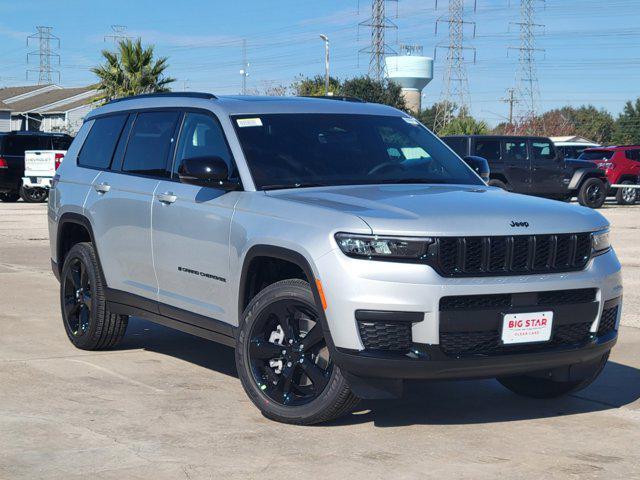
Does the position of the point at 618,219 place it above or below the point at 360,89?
below

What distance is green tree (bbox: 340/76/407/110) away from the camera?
229 ft

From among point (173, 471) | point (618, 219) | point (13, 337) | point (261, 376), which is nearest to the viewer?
point (173, 471)

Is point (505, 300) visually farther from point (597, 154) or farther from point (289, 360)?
point (597, 154)

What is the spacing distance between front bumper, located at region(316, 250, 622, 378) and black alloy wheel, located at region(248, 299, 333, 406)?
30 centimetres

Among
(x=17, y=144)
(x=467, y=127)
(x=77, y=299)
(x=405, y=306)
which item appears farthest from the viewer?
(x=467, y=127)

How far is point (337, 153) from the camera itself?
22.0ft

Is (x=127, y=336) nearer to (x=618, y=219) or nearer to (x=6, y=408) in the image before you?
(x=6, y=408)

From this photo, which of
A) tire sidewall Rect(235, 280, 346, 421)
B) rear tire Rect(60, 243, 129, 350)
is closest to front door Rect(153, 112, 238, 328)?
tire sidewall Rect(235, 280, 346, 421)

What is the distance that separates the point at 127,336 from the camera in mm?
8734

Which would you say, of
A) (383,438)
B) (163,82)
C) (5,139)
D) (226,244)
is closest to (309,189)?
(226,244)

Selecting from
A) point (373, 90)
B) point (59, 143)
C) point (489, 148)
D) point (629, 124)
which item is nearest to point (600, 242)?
point (489, 148)

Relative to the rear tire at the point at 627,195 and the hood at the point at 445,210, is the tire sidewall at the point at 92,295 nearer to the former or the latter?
the hood at the point at 445,210

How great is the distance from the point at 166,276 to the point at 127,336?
1986mm

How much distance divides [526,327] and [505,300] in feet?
0.60
